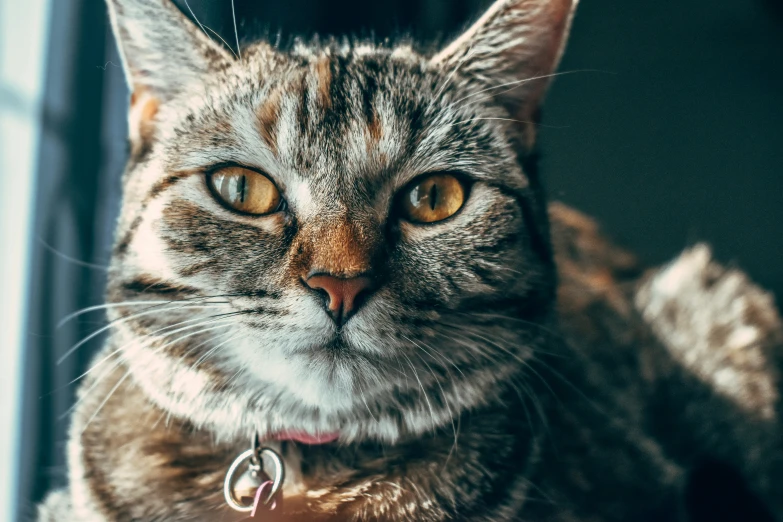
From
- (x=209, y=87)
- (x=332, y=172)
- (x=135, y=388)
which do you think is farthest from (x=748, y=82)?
(x=135, y=388)

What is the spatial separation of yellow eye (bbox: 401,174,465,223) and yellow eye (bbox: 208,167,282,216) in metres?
0.14

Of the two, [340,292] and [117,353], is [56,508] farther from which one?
[340,292]

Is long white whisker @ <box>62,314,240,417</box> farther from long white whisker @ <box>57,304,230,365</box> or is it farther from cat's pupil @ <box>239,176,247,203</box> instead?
cat's pupil @ <box>239,176,247,203</box>

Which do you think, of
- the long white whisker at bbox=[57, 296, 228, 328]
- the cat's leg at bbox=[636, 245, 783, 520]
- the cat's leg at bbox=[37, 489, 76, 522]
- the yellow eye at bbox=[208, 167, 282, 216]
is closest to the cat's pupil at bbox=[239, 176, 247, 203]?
the yellow eye at bbox=[208, 167, 282, 216]

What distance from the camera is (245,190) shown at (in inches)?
27.1

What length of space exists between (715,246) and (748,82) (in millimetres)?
230

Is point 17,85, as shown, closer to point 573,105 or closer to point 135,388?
point 135,388

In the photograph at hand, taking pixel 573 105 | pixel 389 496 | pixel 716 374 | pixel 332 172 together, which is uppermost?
pixel 573 105

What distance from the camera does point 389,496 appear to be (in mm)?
717

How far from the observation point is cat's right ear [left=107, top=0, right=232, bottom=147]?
27.5 inches

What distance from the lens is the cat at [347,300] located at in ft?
2.12

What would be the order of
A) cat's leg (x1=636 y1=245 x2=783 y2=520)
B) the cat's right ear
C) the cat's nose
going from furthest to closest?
cat's leg (x1=636 y1=245 x2=783 y2=520)
the cat's right ear
the cat's nose

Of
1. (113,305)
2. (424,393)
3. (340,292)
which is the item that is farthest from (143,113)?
(424,393)

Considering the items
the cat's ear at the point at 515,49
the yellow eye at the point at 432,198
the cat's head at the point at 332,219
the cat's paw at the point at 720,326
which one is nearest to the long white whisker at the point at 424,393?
the cat's head at the point at 332,219
